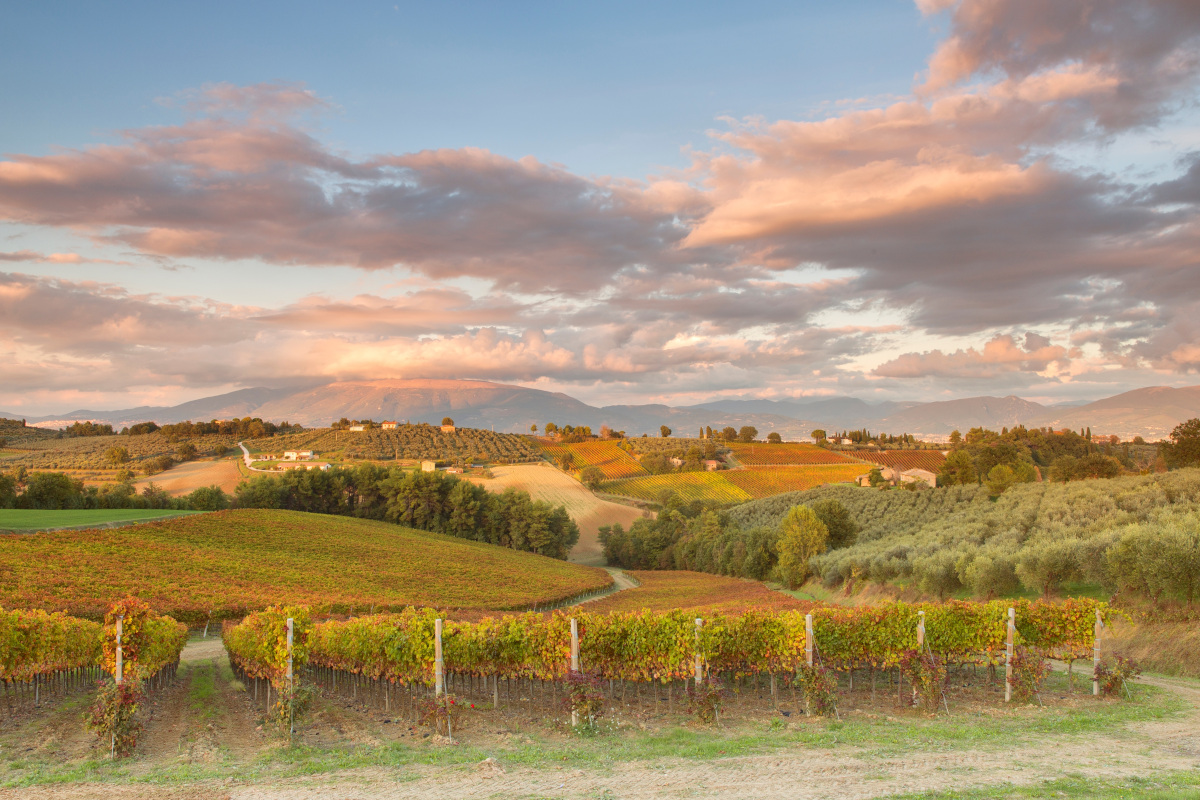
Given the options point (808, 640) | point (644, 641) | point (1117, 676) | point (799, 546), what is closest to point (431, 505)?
point (799, 546)

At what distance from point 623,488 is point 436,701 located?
107746 millimetres

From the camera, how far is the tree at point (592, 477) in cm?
12188

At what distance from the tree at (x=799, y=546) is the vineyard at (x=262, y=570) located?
17.7 metres

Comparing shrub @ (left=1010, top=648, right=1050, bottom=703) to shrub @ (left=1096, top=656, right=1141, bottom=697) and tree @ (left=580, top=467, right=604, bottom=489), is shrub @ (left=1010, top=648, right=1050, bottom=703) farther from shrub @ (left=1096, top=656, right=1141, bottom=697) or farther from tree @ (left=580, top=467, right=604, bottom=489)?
tree @ (left=580, top=467, right=604, bottom=489)

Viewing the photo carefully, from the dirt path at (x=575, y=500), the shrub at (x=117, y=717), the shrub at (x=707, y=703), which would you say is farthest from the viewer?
the dirt path at (x=575, y=500)

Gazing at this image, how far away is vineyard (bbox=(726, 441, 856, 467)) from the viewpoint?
132 metres

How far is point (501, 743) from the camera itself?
12867 millimetres

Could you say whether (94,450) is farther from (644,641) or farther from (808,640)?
(808,640)

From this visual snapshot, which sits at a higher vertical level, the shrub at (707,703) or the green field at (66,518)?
the shrub at (707,703)

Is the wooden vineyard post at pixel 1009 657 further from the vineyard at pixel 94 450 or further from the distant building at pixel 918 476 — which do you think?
the vineyard at pixel 94 450

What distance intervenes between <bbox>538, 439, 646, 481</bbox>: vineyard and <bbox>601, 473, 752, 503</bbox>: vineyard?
495cm

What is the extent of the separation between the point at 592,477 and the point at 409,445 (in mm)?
49973

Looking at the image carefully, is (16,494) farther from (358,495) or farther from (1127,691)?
(1127,691)

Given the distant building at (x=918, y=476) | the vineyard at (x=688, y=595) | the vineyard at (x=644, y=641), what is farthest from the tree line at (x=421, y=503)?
the vineyard at (x=644, y=641)
